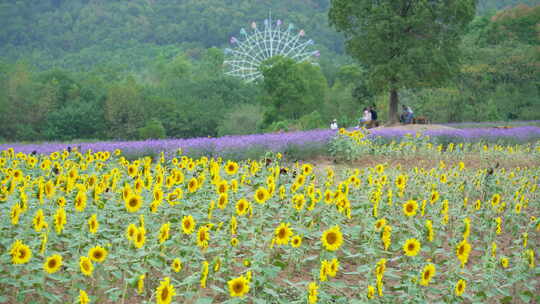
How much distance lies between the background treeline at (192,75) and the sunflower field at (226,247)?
2206cm

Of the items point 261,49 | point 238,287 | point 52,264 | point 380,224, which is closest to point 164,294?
point 238,287

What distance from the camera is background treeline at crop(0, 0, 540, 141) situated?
31.2 metres

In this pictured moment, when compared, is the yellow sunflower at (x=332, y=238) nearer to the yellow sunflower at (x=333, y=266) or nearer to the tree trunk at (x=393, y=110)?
the yellow sunflower at (x=333, y=266)

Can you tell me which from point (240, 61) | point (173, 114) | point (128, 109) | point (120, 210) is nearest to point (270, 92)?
point (173, 114)

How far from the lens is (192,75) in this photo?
80.2 meters

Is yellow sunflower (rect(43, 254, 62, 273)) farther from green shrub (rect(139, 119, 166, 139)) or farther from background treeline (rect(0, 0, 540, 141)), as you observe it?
green shrub (rect(139, 119, 166, 139))

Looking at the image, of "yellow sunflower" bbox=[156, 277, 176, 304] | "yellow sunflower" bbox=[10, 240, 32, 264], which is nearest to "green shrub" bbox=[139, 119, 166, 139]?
"yellow sunflower" bbox=[10, 240, 32, 264]

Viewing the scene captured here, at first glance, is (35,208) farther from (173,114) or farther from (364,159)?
(173,114)

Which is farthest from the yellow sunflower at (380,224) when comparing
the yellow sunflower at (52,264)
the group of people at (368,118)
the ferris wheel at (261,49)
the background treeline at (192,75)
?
the ferris wheel at (261,49)

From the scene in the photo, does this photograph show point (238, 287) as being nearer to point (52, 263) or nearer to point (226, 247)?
point (52, 263)

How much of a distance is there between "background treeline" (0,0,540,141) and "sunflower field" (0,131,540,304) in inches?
868

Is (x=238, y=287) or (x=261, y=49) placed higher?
(x=261, y=49)

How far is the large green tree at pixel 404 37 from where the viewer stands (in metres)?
20.5

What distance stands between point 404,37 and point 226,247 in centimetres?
1915
